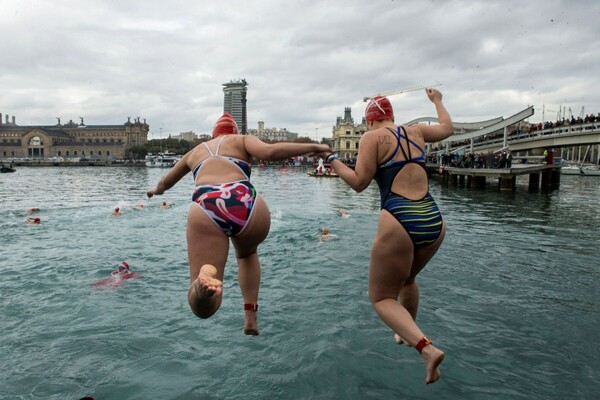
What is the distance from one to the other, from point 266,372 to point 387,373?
1.43m

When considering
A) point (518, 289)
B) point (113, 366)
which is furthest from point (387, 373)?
point (518, 289)

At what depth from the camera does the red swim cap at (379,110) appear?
Answer: 169 inches

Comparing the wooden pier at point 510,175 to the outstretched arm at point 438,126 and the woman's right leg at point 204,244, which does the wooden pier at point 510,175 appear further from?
the woman's right leg at point 204,244

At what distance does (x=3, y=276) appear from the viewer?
32.1 ft

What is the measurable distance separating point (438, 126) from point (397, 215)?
1.26 metres

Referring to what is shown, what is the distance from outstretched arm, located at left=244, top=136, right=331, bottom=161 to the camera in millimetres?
4023

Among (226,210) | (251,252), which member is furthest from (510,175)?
(226,210)

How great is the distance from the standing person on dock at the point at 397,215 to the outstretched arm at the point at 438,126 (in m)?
0.18

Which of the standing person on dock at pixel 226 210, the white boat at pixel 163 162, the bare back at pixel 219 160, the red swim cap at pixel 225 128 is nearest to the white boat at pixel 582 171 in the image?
the red swim cap at pixel 225 128

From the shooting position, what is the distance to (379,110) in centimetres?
431

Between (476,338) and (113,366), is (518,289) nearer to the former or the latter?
(476,338)

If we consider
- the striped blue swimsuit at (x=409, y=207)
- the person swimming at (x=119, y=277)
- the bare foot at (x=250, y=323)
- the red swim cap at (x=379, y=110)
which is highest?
the red swim cap at (x=379, y=110)

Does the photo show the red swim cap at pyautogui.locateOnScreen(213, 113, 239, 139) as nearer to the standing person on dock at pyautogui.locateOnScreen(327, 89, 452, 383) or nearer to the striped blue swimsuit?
the standing person on dock at pyautogui.locateOnScreen(327, 89, 452, 383)

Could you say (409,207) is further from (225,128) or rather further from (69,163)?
(69,163)
